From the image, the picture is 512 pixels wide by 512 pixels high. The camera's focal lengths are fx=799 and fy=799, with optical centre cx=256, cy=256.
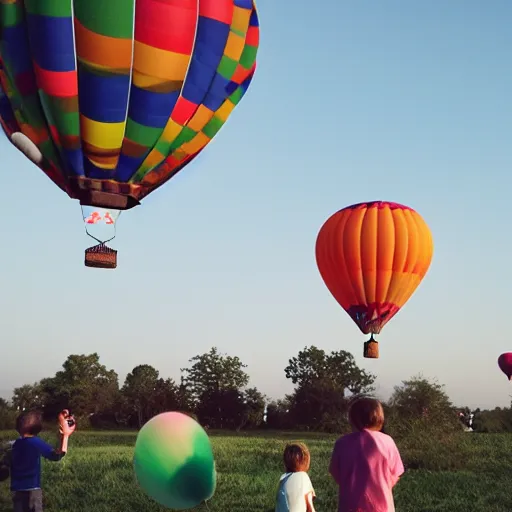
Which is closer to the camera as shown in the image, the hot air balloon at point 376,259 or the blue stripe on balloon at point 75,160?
the blue stripe on balloon at point 75,160

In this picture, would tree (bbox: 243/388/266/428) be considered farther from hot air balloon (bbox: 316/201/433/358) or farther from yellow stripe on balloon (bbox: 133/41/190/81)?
yellow stripe on balloon (bbox: 133/41/190/81)

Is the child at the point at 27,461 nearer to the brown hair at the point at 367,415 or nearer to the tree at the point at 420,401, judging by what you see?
the brown hair at the point at 367,415

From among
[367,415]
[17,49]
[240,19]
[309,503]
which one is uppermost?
[240,19]

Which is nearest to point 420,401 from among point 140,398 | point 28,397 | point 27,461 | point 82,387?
point 27,461

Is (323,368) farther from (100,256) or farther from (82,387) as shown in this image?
(100,256)

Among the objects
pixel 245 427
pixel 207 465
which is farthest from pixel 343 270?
pixel 245 427

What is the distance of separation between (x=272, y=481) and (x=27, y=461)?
8.15 metres

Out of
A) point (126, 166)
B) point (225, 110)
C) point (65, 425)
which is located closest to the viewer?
point (65, 425)

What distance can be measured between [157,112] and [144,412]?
1948 inches

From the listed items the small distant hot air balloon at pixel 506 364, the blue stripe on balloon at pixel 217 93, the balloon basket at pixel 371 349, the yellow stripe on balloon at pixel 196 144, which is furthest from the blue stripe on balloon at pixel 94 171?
the small distant hot air balloon at pixel 506 364

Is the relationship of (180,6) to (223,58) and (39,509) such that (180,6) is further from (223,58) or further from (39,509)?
(39,509)

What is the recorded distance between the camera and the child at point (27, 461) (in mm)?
6254

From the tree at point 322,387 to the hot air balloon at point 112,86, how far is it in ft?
55.7

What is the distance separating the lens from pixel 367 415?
207 inches
